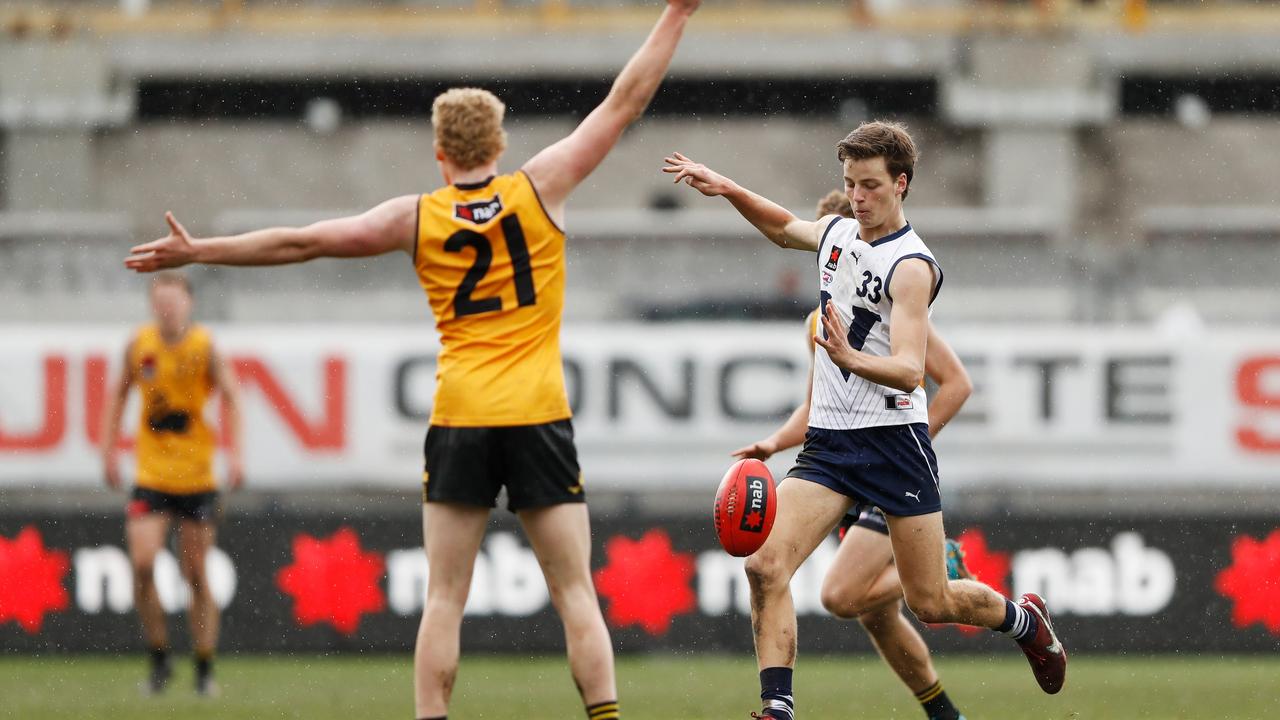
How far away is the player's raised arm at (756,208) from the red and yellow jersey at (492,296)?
80 cm

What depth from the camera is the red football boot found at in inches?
269

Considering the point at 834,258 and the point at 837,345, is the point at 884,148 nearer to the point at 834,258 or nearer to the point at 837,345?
the point at 834,258

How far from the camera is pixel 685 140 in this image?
84.1 ft

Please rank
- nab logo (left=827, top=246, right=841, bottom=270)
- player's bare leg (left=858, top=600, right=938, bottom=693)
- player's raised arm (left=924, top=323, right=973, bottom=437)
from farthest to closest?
player's raised arm (left=924, top=323, right=973, bottom=437) < player's bare leg (left=858, top=600, right=938, bottom=693) < nab logo (left=827, top=246, right=841, bottom=270)

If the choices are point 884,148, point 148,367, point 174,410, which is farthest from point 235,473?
point 884,148

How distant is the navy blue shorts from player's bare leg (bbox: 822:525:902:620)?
641 mm

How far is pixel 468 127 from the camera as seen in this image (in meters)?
5.71

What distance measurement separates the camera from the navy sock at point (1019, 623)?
6699 millimetres

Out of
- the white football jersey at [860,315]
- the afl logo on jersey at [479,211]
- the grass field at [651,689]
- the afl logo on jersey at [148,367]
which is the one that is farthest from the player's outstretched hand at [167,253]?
the afl logo on jersey at [148,367]

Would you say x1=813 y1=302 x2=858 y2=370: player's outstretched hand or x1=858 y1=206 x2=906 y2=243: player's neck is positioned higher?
x1=858 y1=206 x2=906 y2=243: player's neck

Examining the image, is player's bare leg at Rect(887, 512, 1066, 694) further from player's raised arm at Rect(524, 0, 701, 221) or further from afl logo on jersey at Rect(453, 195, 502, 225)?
afl logo on jersey at Rect(453, 195, 502, 225)

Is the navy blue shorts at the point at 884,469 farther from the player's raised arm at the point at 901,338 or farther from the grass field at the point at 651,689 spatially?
the grass field at the point at 651,689

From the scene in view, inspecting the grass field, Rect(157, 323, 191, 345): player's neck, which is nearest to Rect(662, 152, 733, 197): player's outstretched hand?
the grass field

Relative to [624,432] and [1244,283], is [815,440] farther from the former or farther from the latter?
[1244,283]
